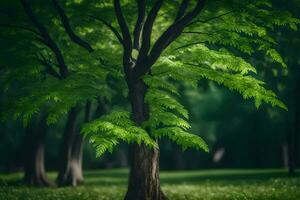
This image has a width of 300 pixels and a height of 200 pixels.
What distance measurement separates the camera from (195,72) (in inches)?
588

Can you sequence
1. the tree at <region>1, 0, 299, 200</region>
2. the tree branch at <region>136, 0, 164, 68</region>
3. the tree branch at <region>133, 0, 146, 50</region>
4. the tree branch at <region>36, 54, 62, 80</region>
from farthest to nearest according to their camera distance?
the tree branch at <region>36, 54, 62, 80</region> < the tree branch at <region>133, 0, 146, 50</region> < the tree branch at <region>136, 0, 164, 68</region> < the tree at <region>1, 0, 299, 200</region>

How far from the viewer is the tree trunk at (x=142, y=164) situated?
52.3 ft

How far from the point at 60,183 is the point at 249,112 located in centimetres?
2693

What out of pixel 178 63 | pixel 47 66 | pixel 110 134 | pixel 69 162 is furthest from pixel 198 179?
pixel 110 134

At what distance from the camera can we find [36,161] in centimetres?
2853

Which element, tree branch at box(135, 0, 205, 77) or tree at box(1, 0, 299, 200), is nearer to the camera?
tree at box(1, 0, 299, 200)

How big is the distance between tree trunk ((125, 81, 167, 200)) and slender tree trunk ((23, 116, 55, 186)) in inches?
519

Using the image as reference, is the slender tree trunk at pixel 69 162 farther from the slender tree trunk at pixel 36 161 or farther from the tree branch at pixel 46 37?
the tree branch at pixel 46 37

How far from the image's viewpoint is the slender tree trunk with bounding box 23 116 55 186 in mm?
28156

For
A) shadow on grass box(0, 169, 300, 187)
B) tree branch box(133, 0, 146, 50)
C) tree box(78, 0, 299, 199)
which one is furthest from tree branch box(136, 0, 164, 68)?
shadow on grass box(0, 169, 300, 187)

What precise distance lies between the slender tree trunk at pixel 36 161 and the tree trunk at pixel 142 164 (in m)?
13.2

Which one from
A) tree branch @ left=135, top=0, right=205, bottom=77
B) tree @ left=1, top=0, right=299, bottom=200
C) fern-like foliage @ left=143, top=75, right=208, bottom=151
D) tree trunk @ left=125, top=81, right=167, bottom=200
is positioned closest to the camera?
fern-like foliage @ left=143, top=75, right=208, bottom=151

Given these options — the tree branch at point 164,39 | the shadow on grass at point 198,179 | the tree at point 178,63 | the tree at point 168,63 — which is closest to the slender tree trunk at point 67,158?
the shadow on grass at point 198,179

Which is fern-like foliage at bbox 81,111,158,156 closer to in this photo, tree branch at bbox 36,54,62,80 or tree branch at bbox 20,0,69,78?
tree branch at bbox 20,0,69,78
